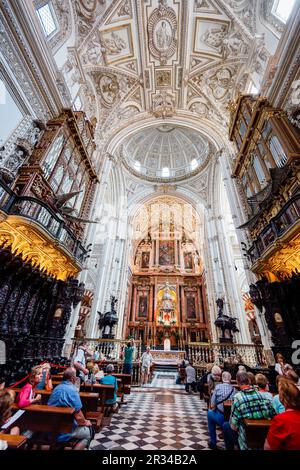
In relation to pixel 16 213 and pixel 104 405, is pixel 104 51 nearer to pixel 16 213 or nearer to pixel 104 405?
pixel 16 213

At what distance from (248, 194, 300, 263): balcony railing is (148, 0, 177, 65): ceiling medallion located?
14653mm

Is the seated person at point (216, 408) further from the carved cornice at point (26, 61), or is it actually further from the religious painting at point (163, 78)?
the religious painting at point (163, 78)

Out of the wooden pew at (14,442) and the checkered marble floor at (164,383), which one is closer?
the wooden pew at (14,442)

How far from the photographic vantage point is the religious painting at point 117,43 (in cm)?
1234

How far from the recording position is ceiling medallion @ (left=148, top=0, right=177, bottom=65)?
1227 centimetres

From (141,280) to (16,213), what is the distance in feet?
69.6

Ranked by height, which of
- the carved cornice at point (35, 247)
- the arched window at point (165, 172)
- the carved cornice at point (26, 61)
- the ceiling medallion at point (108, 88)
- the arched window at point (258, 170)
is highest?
the arched window at point (165, 172)

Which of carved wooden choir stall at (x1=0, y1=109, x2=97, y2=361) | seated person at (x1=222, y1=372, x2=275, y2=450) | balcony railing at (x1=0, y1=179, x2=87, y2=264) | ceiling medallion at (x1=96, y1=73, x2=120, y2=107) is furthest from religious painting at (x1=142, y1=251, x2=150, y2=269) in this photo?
seated person at (x1=222, y1=372, x2=275, y2=450)

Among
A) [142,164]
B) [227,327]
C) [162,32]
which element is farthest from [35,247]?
[142,164]

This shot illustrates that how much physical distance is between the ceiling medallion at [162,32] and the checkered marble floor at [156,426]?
19364mm

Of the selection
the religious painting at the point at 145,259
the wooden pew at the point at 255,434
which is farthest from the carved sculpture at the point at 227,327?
the religious painting at the point at 145,259

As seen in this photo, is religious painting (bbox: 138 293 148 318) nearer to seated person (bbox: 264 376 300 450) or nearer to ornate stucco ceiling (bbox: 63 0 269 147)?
ornate stucco ceiling (bbox: 63 0 269 147)

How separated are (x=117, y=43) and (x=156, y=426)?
18.8 meters

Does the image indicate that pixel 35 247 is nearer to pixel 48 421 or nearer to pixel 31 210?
pixel 31 210
